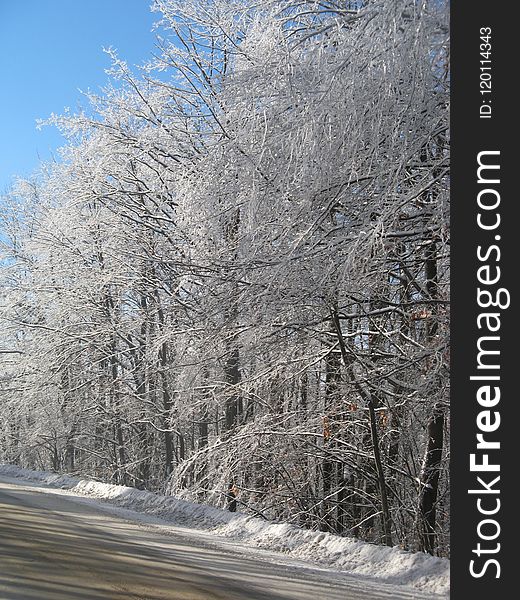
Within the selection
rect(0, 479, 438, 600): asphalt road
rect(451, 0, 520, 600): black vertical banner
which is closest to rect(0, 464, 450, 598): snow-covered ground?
rect(0, 479, 438, 600): asphalt road

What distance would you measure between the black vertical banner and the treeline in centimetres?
108

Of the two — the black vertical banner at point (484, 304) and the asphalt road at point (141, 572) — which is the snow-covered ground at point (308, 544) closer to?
the asphalt road at point (141, 572)

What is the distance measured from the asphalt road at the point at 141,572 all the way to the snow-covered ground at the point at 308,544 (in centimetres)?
34

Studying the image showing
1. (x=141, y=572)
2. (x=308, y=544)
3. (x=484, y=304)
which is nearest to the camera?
(x=484, y=304)

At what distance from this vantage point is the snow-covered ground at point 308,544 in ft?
23.6

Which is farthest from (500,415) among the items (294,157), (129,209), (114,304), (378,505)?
(114,304)

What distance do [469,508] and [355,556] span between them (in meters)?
3.79

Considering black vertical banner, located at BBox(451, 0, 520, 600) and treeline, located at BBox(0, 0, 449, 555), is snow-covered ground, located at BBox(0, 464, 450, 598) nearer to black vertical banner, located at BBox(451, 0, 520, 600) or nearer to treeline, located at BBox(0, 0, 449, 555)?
treeline, located at BBox(0, 0, 449, 555)

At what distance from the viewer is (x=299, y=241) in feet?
24.4

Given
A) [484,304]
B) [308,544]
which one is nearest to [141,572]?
[308,544]

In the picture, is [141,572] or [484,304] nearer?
[484,304]

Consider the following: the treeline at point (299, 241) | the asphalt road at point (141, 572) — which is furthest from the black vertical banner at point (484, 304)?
the asphalt road at point (141, 572)

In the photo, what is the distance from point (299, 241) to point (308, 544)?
418cm

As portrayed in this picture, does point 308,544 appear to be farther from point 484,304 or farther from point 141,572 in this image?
point 484,304
